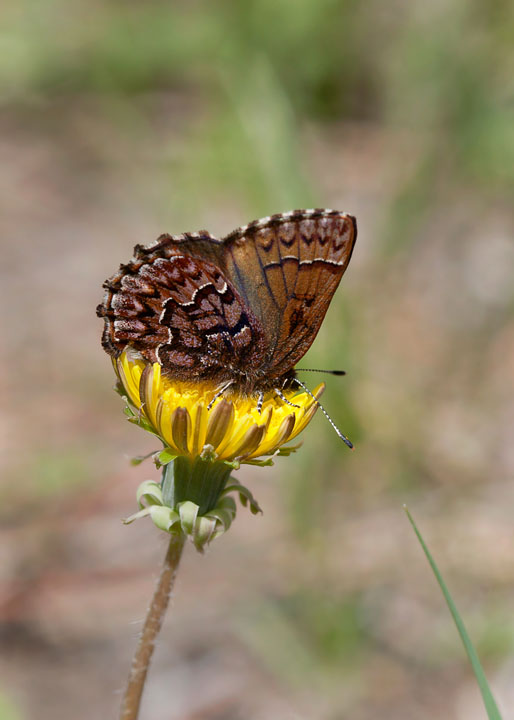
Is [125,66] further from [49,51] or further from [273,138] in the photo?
[273,138]

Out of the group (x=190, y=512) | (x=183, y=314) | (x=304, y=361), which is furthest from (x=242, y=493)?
(x=304, y=361)

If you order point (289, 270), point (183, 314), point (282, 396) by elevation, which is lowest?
point (282, 396)

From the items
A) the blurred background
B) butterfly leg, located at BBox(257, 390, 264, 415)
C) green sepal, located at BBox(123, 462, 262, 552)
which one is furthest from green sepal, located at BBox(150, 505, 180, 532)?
the blurred background

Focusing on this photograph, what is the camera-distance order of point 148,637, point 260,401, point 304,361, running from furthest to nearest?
point 304,361 → point 260,401 → point 148,637

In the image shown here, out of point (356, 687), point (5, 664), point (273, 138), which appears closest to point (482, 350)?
point (273, 138)

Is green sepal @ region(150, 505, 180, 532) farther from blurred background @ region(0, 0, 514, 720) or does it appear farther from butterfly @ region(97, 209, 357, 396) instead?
blurred background @ region(0, 0, 514, 720)

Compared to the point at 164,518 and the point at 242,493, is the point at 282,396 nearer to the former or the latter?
the point at 242,493

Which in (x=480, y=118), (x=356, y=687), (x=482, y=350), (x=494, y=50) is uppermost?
(x=494, y=50)
